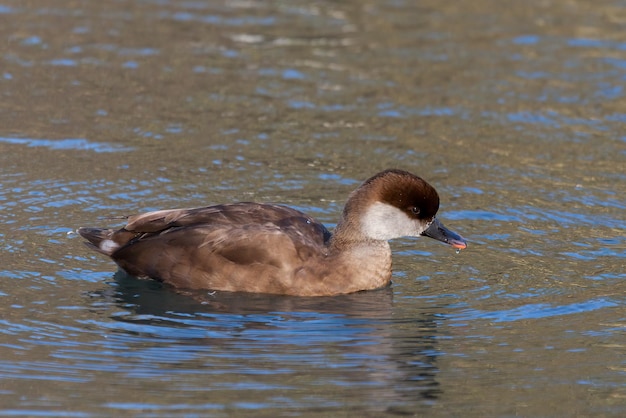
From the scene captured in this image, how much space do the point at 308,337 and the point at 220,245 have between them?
1.44 meters

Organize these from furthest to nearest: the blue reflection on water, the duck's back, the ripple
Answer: the ripple
the duck's back
the blue reflection on water

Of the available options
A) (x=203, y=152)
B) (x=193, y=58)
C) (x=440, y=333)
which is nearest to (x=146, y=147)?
(x=203, y=152)

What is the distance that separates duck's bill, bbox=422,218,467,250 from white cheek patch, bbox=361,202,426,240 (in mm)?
97

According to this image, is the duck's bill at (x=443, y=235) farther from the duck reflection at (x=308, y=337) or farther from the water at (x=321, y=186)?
the duck reflection at (x=308, y=337)

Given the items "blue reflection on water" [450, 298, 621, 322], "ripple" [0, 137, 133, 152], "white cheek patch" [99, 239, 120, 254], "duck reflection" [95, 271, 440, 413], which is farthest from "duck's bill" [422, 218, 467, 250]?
"ripple" [0, 137, 133, 152]

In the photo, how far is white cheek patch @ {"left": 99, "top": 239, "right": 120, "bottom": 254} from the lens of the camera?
33.0 ft

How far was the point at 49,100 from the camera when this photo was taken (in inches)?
560

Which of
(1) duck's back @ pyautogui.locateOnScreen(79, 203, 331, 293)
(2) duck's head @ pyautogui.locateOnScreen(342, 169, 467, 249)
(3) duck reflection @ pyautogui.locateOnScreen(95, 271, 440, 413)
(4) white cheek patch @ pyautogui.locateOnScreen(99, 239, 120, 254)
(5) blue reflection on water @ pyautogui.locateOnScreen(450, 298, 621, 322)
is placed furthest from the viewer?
(4) white cheek patch @ pyautogui.locateOnScreen(99, 239, 120, 254)

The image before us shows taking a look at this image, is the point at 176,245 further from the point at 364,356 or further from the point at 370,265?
the point at 364,356

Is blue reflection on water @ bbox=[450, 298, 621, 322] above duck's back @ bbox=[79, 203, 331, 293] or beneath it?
beneath

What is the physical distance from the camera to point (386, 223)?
9805 millimetres

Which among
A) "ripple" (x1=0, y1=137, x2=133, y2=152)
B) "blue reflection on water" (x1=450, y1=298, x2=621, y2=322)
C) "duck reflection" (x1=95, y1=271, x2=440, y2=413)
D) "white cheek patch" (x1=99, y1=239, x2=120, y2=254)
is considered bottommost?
"blue reflection on water" (x1=450, y1=298, x2=621, y2=322)

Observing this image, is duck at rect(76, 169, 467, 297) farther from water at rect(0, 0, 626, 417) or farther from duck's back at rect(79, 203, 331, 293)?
water at rect(0, 0, 626, 417)

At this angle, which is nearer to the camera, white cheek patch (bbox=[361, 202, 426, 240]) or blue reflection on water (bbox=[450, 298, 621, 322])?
blue reflection on water (bbox=[450, 298, 621, 322])
